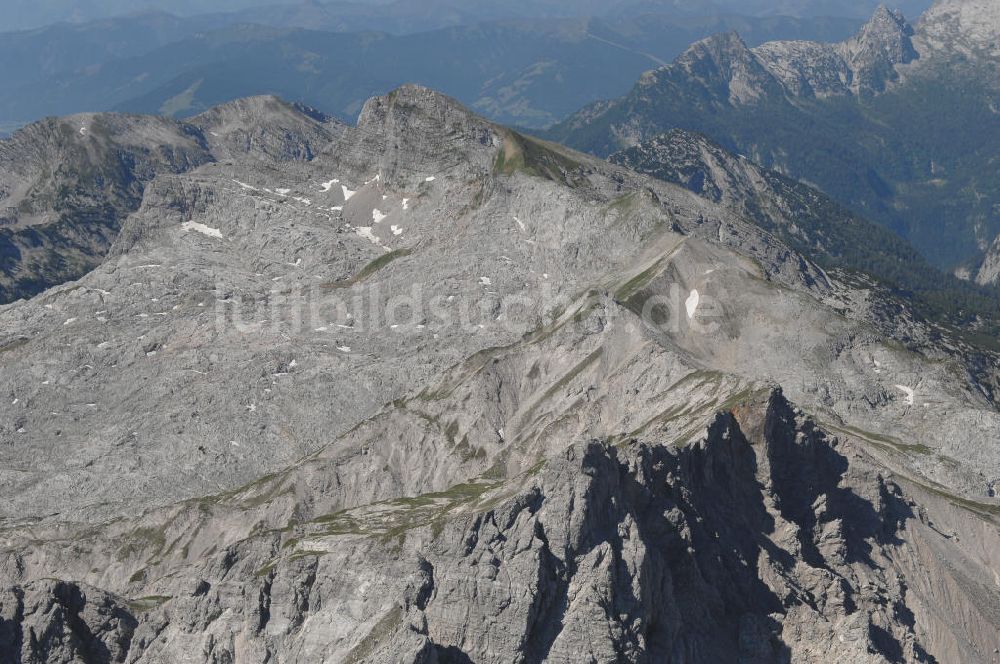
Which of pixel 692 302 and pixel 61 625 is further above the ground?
pixel 61 625

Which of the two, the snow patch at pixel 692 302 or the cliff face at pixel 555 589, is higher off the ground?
the cliff face at pixel 555 589

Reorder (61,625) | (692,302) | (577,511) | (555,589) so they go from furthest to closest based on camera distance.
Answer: (692,302), (61,625), (577,511), (555,589)

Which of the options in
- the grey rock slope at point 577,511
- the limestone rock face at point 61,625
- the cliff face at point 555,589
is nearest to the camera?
the cliff face at point 555,589

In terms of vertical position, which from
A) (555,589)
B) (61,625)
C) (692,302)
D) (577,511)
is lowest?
(692,302)

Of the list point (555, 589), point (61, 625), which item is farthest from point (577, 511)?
point (61, 625)

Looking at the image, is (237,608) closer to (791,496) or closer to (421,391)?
(791,496)

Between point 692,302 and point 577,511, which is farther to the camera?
point 692,302

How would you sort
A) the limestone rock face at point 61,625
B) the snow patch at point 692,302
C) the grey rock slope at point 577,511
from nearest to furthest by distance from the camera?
the grey rock slope at point 577,511 → the limestone rock face at point 61,625 → the snow patch at point 692,302

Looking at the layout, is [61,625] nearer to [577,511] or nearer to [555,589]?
[555,589]

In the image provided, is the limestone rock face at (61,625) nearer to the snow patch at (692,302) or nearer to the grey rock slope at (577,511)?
the grey rock slope at (577,511)

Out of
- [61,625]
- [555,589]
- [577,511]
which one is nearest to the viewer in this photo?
[555,589]

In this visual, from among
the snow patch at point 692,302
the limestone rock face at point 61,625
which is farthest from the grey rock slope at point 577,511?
the snow patch at point 692,302
